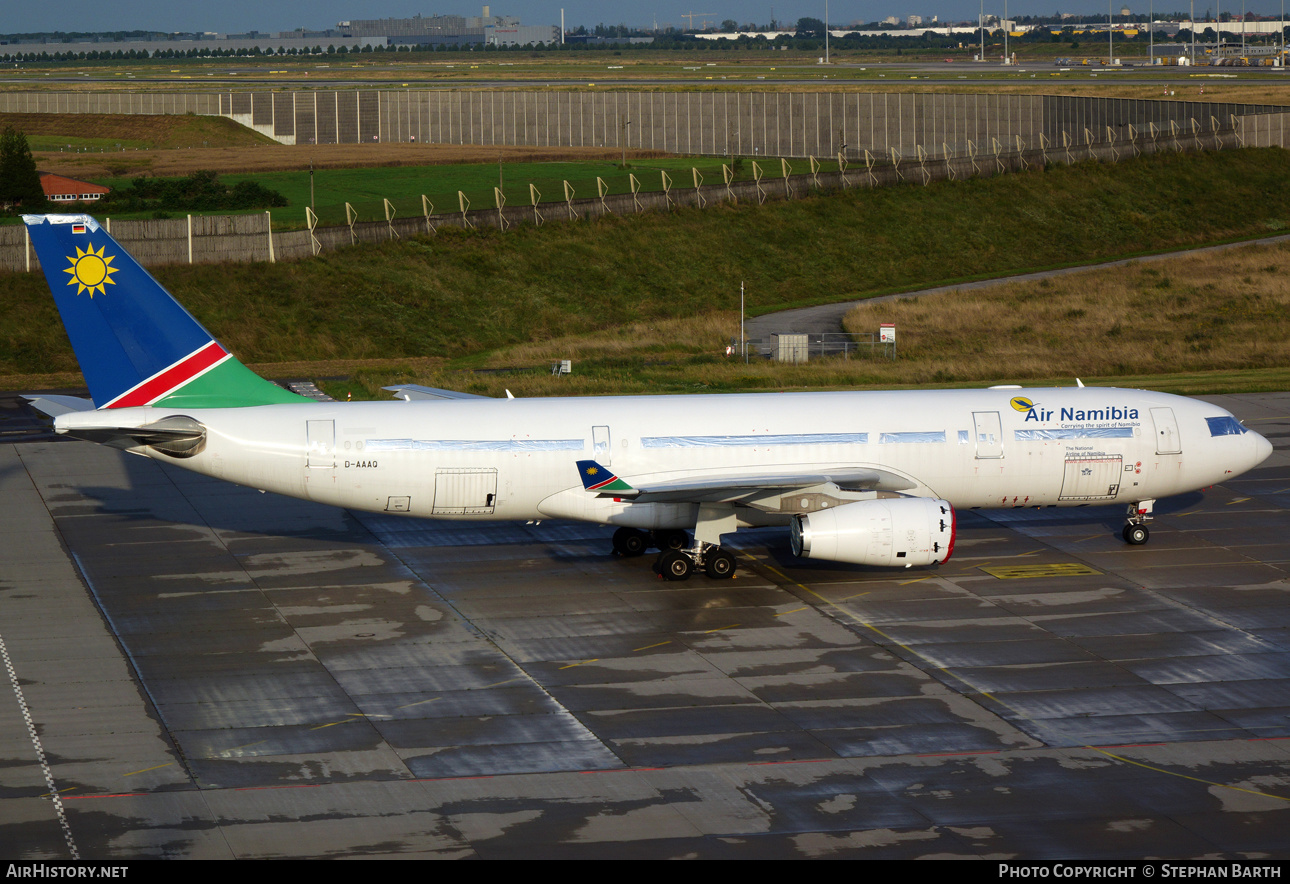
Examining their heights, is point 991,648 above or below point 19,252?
below

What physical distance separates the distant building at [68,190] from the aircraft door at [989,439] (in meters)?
76.4

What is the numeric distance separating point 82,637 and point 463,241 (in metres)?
63.8

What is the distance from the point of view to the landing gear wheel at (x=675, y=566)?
35.6 m

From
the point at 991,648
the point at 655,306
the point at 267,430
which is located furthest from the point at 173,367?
the point at 655,306

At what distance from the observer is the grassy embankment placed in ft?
225

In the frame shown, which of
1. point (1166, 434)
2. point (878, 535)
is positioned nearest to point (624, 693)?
point (878, 535)

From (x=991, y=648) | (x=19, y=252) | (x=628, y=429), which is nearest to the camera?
(x=991, y=648)

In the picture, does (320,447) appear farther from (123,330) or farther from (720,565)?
(720,565)

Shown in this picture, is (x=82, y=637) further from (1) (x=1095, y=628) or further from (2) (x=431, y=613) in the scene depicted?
(1) (x=1095, y=628)

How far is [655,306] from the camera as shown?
3627 inches

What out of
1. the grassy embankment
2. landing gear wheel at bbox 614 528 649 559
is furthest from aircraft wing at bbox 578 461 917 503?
the grassy embankment

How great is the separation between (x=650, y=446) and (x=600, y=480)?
267 centimetres

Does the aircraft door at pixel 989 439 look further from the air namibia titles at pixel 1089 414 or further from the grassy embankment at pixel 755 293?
the grassy embankment at pixel 755 293

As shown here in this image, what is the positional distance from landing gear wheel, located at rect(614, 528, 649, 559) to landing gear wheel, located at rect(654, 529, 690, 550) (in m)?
0.46
